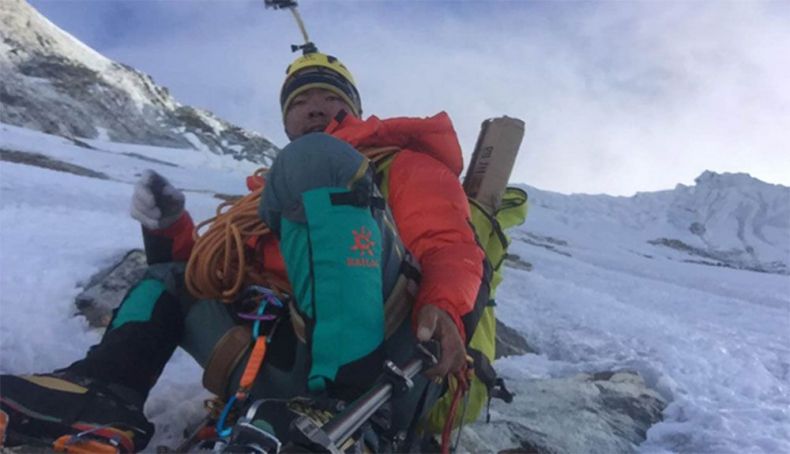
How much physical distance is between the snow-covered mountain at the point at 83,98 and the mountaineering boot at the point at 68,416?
151 ft

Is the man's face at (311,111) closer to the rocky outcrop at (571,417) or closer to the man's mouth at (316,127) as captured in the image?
the man's mouth at (316,127)

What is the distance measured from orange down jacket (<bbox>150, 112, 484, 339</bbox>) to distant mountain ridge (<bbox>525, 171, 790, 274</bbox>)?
2960 inches

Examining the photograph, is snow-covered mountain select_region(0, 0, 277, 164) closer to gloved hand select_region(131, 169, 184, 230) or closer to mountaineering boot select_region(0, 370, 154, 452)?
gloved hand select_region(131, 169, 184, 230)

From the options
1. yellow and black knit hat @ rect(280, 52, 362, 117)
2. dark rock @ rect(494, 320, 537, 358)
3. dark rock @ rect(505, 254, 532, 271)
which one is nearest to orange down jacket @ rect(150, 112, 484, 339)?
yellow and black knit hat @ rect(280, 52, 362, 117)

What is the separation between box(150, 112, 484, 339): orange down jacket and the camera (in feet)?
6.87

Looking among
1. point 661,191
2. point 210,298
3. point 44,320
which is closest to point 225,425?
point 210,298

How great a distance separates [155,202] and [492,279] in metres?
1.45

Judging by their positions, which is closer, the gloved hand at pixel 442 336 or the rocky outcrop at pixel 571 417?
the gloved hand at pixel 442 336

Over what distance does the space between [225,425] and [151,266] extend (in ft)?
2.86

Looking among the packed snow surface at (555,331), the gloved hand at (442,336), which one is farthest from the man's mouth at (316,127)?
the gloved hand at (442,336)

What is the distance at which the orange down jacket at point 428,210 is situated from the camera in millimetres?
2094

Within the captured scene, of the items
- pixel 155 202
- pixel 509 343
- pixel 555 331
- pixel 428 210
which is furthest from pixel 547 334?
pixel 155 202

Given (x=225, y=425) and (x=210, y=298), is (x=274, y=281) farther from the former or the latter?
(x=225, y=425)

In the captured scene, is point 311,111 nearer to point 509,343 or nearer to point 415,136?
point 415,136
